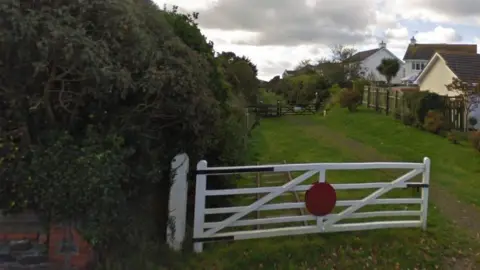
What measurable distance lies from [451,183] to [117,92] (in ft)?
26.7

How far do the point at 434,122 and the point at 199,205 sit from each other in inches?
599

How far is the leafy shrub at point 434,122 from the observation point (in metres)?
18.0

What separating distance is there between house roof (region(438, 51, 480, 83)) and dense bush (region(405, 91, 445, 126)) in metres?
6.34

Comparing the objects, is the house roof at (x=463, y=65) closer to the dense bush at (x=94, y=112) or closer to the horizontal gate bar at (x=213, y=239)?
the horizontal gate bar at (x=213, y=239)

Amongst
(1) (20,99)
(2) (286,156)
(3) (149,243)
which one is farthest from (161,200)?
(2) (286,156)

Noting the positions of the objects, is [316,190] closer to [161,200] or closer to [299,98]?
[161,200]

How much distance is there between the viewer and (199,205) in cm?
534

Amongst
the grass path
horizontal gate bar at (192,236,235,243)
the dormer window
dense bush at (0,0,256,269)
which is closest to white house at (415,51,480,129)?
the grass path

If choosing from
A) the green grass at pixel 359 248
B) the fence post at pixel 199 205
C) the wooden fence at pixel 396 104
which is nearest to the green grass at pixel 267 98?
the wooden fence at pixel 396 104

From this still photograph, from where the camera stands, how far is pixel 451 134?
55.5 feet

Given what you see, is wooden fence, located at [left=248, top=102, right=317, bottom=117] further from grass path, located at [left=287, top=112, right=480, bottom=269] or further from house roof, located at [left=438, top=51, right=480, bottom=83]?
house roof, located at [left=438, top=51, right=480, bottom=83]

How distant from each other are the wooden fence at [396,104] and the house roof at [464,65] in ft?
12.1

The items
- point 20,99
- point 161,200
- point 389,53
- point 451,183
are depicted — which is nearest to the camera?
point 20,99

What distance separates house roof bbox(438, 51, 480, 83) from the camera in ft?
82.6
